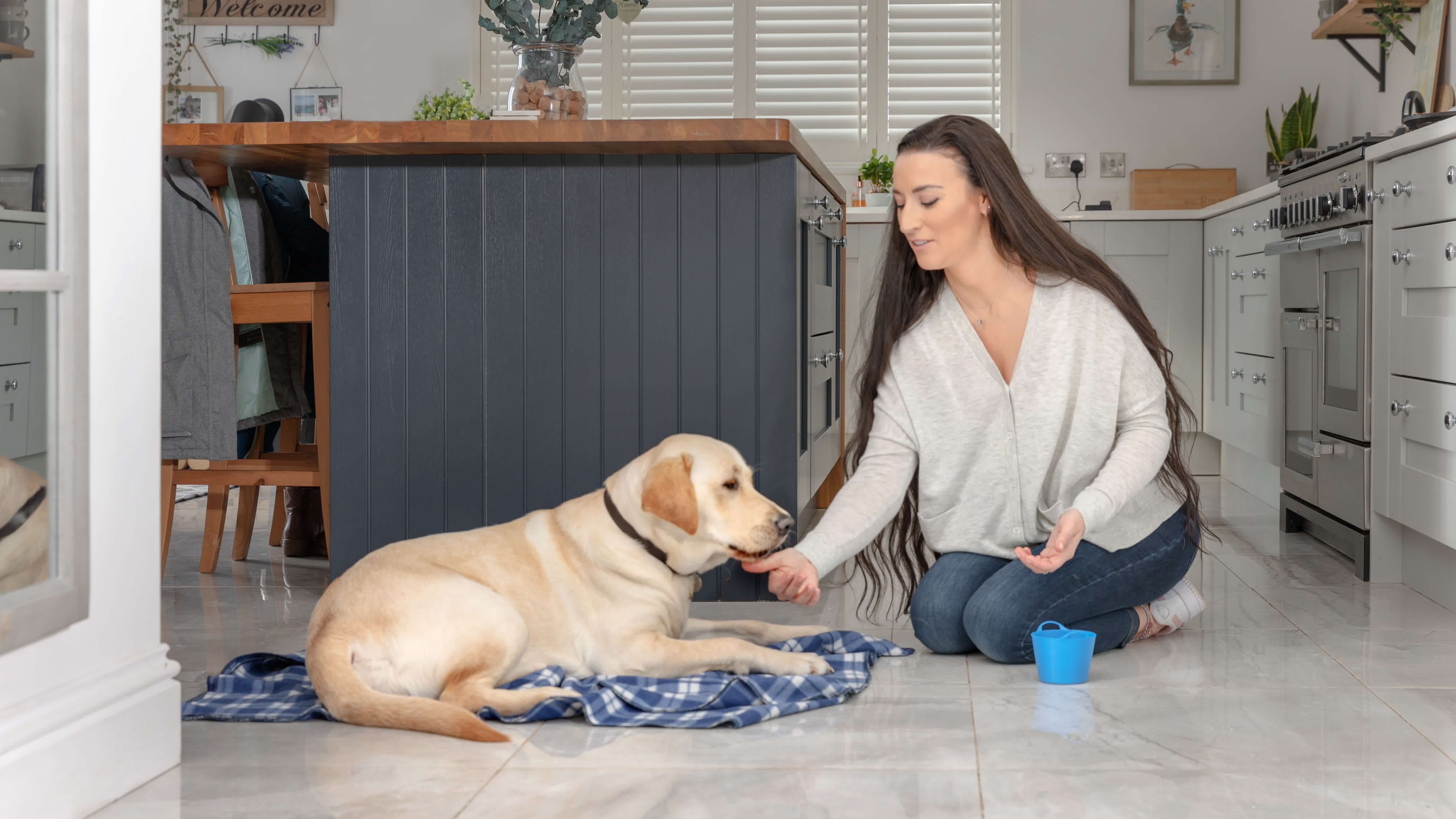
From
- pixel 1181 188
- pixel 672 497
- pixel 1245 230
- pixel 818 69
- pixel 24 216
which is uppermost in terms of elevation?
pixel 818 69

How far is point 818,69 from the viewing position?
6285 mm

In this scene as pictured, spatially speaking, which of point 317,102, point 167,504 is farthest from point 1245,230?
point 317,102

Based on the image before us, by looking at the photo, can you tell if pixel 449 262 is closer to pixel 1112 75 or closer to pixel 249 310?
pixel 249 310

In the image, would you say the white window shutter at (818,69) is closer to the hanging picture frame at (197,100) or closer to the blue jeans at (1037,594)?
the hanging picture frame at (197,100)

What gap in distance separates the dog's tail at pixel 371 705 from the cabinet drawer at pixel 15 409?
1.66ft

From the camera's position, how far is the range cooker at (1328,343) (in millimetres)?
2996

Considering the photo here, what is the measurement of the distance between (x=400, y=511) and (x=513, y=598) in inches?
29.9

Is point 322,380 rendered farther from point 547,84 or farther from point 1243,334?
point 1243,334

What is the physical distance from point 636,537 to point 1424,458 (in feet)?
5.97

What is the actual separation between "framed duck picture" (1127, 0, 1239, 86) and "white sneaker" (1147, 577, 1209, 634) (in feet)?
13.5

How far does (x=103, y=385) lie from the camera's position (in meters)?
1.54

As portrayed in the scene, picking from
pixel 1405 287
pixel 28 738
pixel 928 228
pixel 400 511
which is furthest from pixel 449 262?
pixel 1405 287

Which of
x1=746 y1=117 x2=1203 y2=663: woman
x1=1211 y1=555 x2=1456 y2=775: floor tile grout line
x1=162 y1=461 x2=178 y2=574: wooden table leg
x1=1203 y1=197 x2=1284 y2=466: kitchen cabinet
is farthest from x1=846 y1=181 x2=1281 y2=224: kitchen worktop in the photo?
x1=162 y1=461 x2=178 y2=574: wooden table leg

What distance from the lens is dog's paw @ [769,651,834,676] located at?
198 centimetres
